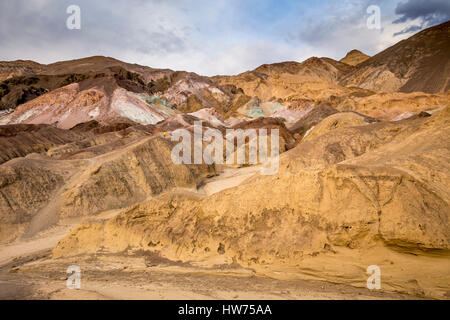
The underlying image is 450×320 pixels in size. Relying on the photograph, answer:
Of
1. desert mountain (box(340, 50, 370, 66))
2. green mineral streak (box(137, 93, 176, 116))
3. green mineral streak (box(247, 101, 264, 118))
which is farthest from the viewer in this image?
desert mountain (box(340, 50, 370, 66))

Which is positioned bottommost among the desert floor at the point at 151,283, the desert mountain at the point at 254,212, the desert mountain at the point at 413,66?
the desert floor at the point at 151,283

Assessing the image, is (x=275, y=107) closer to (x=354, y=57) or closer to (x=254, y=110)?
(x=254, y=110)

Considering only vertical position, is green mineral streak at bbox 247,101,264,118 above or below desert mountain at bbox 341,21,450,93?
below

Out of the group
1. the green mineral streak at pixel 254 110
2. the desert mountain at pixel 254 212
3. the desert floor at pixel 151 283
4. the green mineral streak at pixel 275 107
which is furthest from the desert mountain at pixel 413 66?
the desert floor at pixel 151 283

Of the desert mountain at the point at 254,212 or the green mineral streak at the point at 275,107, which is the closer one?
the desert mountain at the point at 254,212

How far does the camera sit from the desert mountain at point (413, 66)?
2031 inches

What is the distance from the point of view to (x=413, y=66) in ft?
193

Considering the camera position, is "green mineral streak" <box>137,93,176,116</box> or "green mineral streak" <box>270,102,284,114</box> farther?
"green mineral streak" <box>270,102,284,114</box>

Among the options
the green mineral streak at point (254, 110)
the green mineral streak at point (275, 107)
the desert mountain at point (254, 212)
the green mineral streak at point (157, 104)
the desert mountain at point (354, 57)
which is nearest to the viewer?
the desert mountain at point (254, 212)

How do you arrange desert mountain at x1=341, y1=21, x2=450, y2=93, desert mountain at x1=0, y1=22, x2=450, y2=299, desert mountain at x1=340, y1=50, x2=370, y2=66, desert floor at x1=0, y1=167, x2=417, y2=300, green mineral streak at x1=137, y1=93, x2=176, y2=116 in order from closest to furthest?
desert floor at x1=0, y1=167, x2=417, y2=300
desert mountain at x1=0, y1=22, x2=450, y2=299
green mineral streak at x1=137, y1=93, x2=176, y2=116
desert mountain at x1=341, y1=21, x2=450, y2=93
desert mountain at x1=340, y1=50, x2=370, y2=66

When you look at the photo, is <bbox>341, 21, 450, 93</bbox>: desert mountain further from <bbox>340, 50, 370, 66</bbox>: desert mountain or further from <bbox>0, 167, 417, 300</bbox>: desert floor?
<bbox>0, 167, 417, 300</bbox>: desert floor

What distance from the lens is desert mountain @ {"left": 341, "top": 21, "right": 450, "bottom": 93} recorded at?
2031 inches

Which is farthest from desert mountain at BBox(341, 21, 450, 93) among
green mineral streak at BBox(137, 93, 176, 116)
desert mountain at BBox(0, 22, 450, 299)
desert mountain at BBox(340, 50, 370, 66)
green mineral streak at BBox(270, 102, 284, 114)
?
desert mountain at BBox(0, 22, 450, 299)

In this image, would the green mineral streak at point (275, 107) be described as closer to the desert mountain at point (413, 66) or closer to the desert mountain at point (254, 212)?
the desert mountain at point (413, 66)
